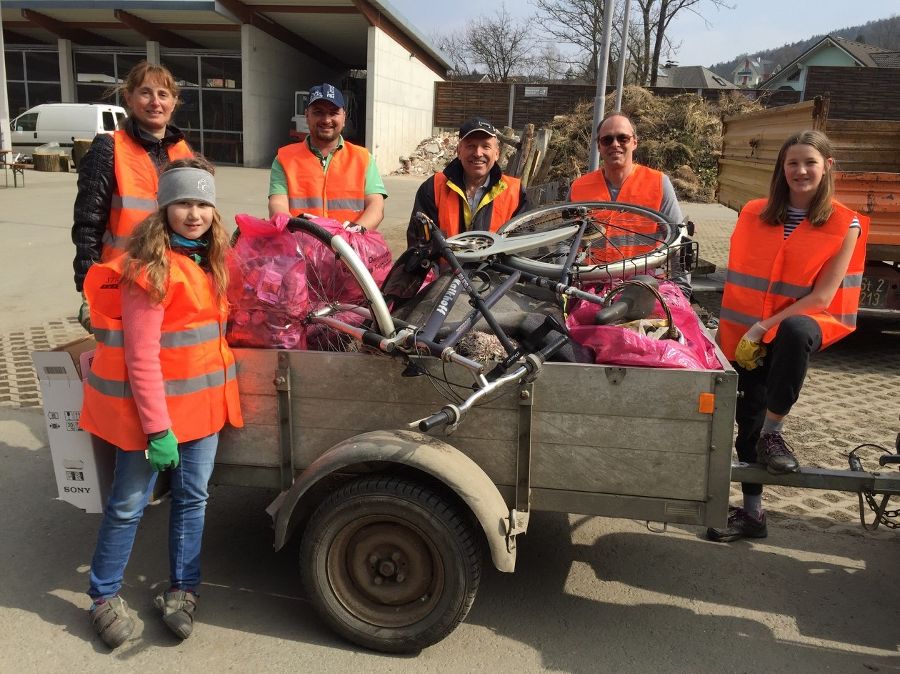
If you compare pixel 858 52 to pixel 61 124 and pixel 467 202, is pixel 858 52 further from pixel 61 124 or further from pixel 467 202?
pixel 467 202

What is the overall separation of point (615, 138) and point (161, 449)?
2.86 m

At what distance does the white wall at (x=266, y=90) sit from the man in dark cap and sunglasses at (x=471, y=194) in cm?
2418

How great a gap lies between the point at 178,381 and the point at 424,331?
918 mm

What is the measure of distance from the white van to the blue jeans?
23094 mm

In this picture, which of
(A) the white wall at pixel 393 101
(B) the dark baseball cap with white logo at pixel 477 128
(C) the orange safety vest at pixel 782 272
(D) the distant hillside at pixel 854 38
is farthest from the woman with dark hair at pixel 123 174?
(D) the distant hillside at pixel 854 38

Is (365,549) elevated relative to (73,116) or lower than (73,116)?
lower

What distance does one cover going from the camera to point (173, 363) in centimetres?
273

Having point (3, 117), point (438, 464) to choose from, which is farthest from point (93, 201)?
point (3, 117)

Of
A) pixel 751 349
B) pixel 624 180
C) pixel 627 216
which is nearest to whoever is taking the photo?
pixel 751 349

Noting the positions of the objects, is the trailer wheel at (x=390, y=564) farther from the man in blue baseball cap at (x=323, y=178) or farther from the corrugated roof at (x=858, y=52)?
the corrugated roof at (x=858, y=52)

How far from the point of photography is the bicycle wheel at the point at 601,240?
3318 millimetres

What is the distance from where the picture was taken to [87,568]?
3400 millimetres

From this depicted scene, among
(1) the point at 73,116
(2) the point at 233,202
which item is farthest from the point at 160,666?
(1) the point at 73,116

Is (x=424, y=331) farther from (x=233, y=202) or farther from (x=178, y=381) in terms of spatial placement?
(x=233, y=202)
